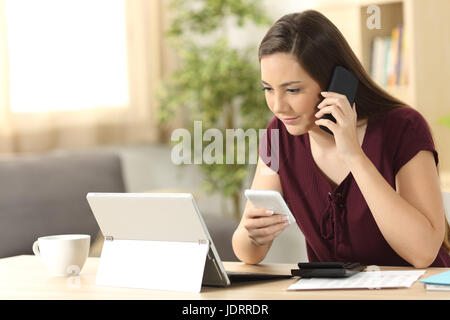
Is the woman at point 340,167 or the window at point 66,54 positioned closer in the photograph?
the woman at point 340,167

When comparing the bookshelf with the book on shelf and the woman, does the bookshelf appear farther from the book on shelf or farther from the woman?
the woman

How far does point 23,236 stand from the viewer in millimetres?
2729

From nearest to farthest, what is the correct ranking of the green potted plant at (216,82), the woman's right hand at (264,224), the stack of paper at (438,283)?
the stack of paper at (438,283), the woman's right hand at (264,224), the green potted plant at (216,82)

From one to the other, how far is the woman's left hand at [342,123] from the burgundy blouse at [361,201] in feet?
0.49

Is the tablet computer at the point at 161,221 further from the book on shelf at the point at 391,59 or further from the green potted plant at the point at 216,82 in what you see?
the green potted plant at the point at 216,82

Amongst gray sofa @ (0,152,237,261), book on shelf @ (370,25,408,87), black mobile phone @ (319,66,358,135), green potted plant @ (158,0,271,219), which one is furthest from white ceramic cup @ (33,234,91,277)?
green potted plant @ (158,0,271,219)

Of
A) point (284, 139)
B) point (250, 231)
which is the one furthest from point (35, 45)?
point (250, 231)

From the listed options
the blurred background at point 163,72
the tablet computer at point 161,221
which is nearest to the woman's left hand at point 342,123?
the tablet computer at point 161,221

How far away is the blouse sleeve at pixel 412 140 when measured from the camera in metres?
1.49

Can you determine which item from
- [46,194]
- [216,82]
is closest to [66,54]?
[216,82]

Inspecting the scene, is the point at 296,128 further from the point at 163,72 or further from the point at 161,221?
the point at 163,72

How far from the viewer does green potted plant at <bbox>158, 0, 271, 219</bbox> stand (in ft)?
11.8

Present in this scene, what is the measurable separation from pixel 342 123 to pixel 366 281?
13.3 inches

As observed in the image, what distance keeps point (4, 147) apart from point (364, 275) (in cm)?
238
